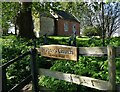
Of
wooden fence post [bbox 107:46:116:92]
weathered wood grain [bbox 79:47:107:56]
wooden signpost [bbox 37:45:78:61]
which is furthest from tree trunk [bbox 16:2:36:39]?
wooden fence post [bbox 107:46:116:92]

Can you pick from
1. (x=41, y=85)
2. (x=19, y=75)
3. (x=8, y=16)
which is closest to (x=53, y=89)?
(x=41, y=85)

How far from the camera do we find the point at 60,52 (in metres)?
6.35

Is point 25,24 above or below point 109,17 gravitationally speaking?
below

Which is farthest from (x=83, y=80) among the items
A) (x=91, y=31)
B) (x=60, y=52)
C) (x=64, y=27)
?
(x=64, y=27)

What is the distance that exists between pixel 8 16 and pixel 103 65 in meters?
15.7

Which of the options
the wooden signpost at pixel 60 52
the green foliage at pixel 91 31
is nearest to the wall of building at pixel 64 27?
the green foliage at pixel 91 31

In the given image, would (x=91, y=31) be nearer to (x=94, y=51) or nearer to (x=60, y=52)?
(x=60, y=52)

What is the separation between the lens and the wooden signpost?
20.0 feet

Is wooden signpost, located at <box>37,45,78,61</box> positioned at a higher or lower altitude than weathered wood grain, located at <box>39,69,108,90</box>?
higher

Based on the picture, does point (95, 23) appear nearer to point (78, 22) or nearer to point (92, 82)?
point (78, 22)

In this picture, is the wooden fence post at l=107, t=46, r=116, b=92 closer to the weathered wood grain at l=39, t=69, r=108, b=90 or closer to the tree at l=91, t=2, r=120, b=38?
the weathered wood grain at l=39, t=69, r=108, b=90

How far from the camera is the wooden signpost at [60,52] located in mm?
6082

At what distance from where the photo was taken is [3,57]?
11656mm

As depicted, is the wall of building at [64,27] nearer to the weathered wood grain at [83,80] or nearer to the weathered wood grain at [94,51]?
the weathered wood grain at [83,80]
